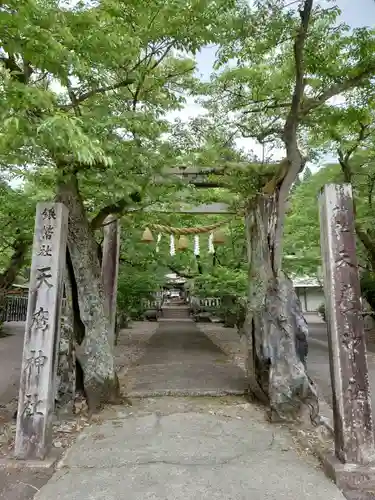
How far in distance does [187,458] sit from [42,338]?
2045 mm

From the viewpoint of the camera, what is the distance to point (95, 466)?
12.7 ft

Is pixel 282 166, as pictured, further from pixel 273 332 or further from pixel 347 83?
pixel 273 332

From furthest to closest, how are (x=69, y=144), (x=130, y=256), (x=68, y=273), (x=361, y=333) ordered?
1. (x=130, y=256)
2. (x=68, y=273)
3. (x=361, y=333)
4. (x=69, y=144)

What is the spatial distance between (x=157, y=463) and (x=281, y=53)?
22.7 ft

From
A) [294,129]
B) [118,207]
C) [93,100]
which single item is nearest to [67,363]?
[118,207]

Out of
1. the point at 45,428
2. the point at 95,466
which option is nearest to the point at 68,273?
the point at 45,428

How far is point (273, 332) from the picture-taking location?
555 centimetres

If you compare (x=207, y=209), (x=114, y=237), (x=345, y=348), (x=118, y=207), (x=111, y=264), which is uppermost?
(x=207, y=209)

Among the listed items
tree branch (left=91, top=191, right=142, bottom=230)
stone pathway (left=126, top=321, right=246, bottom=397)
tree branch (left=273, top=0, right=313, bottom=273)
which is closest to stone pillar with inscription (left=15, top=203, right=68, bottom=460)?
tree branch (left=91, top=191, right=142, bottom=230)

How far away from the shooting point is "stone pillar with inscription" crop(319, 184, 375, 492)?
3.63m

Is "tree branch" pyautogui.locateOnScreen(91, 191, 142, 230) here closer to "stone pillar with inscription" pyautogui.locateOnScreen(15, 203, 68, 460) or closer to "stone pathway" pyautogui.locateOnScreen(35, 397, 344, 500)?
"stone pillar with inscription" pyautogui.locateOnScreen(15, 203, 68, 460)

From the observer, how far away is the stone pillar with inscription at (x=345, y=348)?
363 cm

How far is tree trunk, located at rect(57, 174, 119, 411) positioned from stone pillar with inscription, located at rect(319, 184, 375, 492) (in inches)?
130

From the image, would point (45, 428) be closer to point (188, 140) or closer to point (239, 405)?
point (239, 405)
